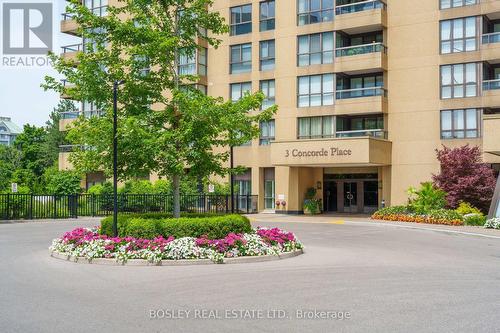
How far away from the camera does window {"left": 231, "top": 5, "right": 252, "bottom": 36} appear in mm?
47094

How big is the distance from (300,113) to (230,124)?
25476 mm

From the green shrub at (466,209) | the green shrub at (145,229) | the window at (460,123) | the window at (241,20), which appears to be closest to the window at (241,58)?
the window at (241,20)

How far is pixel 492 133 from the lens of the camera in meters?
31.0

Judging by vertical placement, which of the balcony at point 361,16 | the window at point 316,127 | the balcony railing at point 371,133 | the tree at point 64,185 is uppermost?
the balcony at point 361,16

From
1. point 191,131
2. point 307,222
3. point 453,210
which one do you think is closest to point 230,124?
point 191,131

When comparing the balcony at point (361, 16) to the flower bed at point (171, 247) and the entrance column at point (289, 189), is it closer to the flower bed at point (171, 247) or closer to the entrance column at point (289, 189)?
the entrance column at point (289, 189)

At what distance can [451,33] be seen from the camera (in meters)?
39.2

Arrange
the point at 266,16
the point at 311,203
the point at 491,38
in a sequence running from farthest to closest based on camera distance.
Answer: the point at 266,16 → the point at 311,203 → the point at 491,38

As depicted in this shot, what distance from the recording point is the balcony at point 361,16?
134ft

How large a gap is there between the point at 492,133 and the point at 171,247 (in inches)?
805

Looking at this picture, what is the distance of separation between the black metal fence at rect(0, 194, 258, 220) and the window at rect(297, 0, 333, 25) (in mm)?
13254

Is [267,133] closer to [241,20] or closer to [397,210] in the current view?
[241,20]

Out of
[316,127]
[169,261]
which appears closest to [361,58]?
[316,127]

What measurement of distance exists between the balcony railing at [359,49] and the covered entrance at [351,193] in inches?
332
